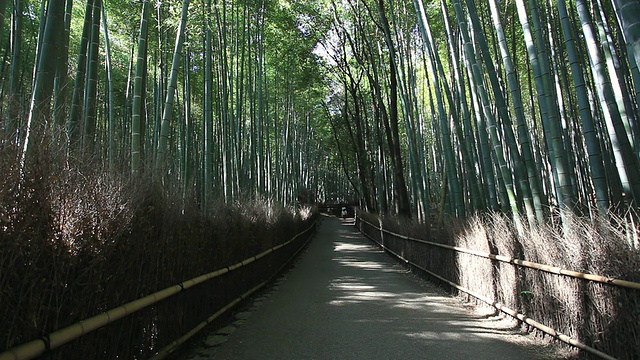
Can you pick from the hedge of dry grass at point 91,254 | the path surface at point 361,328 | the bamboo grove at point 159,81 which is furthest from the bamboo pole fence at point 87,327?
the bamboo grove at point 159,81

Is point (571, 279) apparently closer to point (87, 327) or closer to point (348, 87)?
point (87, 327)

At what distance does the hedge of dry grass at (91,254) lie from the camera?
5.19 feet

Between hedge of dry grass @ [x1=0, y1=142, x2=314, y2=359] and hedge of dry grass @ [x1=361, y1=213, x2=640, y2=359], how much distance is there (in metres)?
→ 2.82

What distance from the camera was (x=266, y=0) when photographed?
920 centimetres

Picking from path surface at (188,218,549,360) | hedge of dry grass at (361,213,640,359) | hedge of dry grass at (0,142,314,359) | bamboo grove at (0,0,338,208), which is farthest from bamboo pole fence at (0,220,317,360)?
hedge of dry grass at (361,213,640,359)

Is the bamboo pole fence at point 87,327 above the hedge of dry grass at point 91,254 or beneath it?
beneath

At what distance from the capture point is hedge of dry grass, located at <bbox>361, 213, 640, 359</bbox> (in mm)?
2387

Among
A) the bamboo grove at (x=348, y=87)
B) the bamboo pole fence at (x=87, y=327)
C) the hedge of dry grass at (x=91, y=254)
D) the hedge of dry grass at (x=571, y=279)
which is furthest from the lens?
the bamboo grove at (x=348, y=87)

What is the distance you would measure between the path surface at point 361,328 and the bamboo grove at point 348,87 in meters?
1.32

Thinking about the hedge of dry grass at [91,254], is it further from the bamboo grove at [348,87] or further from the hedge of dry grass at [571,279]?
the hedge of dry grass at [571,279]

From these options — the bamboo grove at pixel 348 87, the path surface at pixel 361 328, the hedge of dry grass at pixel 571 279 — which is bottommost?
the path surface at pixel 361 328

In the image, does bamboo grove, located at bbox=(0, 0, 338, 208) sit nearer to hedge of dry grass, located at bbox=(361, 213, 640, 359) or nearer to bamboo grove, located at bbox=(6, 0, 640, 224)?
bamboo grove, located at bbox=(6, 0, 640, 224)

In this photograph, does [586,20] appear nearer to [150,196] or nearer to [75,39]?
[150,196]

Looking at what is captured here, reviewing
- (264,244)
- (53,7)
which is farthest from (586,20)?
(264,244)
